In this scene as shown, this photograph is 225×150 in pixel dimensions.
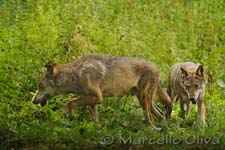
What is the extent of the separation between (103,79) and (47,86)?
94 centimetres

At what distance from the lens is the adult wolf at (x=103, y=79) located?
12422 millimetres

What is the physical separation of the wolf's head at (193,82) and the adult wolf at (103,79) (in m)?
0.65

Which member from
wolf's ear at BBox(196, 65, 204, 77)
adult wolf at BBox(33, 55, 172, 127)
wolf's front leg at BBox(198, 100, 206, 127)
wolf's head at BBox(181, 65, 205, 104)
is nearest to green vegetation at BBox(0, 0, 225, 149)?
wolf's front leg at BBox(198, 100, 206, 127)

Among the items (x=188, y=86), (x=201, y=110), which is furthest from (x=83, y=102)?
(x=201, y=110)

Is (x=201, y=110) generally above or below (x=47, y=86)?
below

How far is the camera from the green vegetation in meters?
11.4

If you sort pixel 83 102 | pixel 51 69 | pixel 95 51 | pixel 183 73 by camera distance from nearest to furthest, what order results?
pixel 83 102, pixel 51 69, pixel 183 73, pixel 95 51

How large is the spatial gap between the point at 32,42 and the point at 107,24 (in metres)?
1.99

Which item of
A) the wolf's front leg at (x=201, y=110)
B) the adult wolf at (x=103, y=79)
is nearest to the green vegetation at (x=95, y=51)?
the wolf's front leg at (x=201, y=110)

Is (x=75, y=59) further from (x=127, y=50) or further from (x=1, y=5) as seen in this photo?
(x=1, y=5)

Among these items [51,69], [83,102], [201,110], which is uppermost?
[51,69]

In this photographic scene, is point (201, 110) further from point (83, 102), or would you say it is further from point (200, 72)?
point (83, 102)

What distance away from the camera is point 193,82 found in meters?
13.0

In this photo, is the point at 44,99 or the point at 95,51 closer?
the point at 44,99
